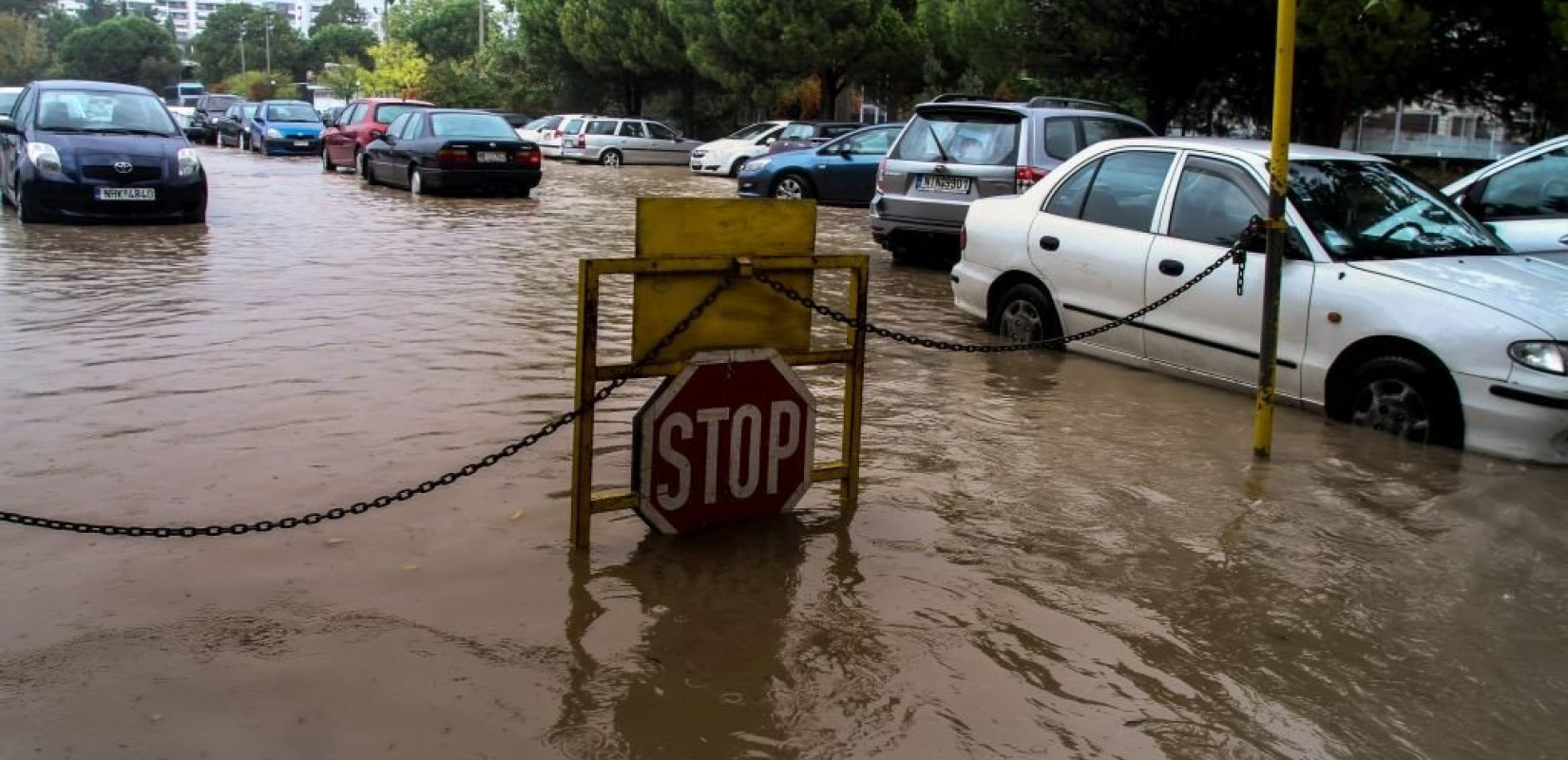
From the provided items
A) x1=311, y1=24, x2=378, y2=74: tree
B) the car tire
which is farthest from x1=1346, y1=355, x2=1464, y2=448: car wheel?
x1=311, y1=24, x2=378, y2=74: tree

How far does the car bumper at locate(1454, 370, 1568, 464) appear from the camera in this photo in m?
5.96

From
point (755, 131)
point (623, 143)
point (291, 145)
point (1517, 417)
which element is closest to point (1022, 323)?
point (1517, 417)

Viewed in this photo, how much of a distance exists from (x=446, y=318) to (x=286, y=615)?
556 cm

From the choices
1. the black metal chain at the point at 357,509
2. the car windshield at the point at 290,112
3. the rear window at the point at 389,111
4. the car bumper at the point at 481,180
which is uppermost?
the car windshield at the point at 290,112

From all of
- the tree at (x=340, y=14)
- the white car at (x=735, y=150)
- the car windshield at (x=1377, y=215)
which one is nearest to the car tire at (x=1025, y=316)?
the car windshield at (x=1377, y=215)

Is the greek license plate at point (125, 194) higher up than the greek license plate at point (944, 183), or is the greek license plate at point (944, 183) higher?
the greek license plate at point (944, 183)

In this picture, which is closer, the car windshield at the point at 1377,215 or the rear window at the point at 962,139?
the car windshield at the point at 1377,215

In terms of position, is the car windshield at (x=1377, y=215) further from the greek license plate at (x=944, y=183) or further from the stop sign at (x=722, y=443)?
the greek license plate at (x=944, y=183)

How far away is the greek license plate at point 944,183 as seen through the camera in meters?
12.4

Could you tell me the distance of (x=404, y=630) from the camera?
13.4 feet

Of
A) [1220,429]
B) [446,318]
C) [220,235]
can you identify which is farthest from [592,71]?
[1220,429]

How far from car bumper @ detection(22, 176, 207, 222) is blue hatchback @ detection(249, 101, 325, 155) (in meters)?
19.9

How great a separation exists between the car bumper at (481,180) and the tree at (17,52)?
90.6m

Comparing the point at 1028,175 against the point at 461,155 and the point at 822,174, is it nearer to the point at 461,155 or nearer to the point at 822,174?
the point at 822,174
